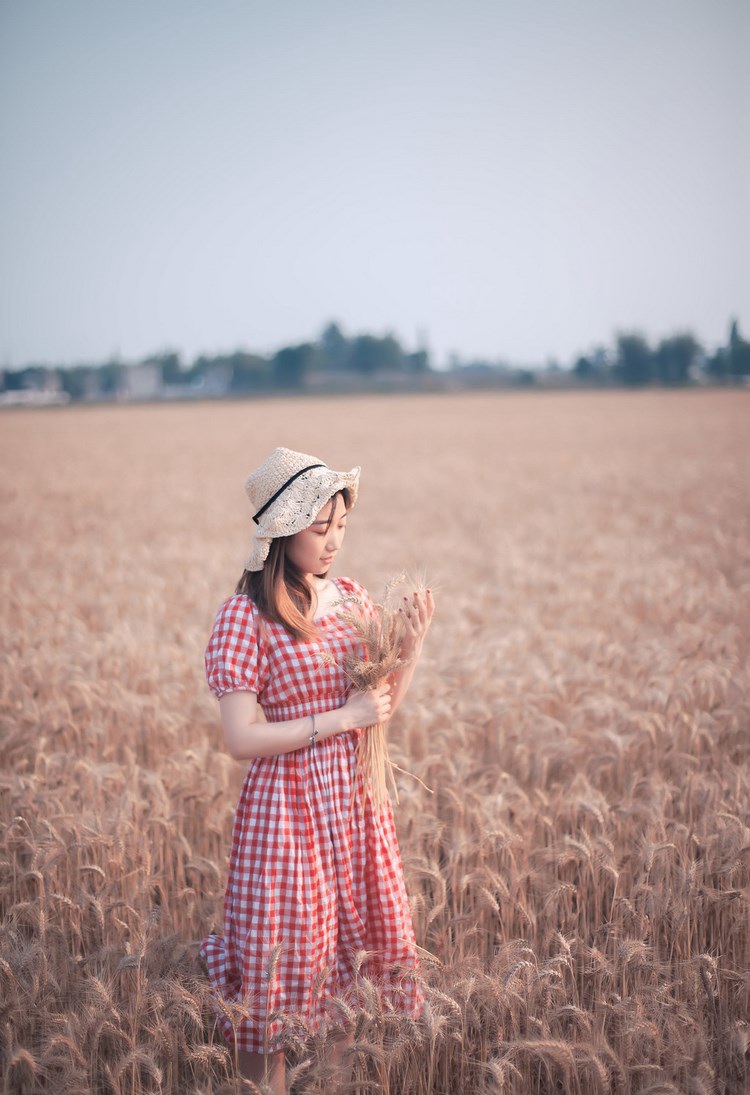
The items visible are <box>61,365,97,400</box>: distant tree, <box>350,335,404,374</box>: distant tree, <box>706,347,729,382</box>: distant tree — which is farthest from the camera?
<box>350,335,404,374</box>: distant tree

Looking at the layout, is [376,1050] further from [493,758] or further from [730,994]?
[493,758]

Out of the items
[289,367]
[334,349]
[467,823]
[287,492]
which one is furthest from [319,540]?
[334,349]

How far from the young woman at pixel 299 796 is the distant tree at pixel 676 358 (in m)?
81.6

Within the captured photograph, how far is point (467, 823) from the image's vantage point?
3848 mm

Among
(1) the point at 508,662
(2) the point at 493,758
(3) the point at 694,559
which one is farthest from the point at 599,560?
(2) the point at 493,758

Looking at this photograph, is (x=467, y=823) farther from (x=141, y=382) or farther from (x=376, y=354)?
(x=141, y=382)

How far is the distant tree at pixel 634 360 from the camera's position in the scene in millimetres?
78938

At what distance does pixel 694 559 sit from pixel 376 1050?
9.22 m

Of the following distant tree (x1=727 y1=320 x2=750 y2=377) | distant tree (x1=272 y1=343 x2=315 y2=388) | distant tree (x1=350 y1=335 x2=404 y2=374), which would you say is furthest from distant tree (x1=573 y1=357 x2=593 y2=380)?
distant tree (x1=727 y1=320 x2=750 y2=377)

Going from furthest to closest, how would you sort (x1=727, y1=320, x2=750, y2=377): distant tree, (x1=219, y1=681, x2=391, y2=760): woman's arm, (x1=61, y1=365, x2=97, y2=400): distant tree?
(x1=61, y1=365, x2=97, y2=400): distant tree
(x1=727, y1=320, x2=750, y2=377): distant tree
(x1=219, y1=681, x2=391, y2=760): woman's arm

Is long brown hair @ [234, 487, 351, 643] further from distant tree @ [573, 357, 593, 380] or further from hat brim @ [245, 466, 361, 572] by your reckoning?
distant tree @ [573, 357, 593, 380]

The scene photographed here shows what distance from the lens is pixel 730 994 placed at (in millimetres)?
2895

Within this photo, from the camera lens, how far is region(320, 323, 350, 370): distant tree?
106000 mm

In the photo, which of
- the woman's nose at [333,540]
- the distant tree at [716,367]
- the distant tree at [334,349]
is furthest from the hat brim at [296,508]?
the distant tree at [334,349]
